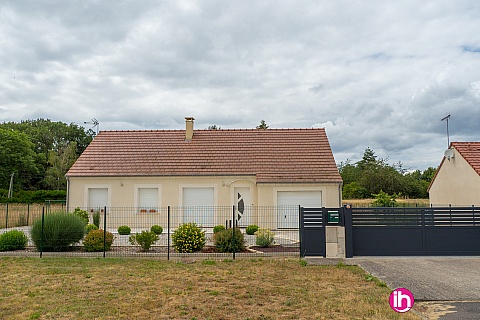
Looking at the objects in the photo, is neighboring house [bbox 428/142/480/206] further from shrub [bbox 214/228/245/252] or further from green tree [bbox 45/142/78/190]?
green tree [bbox 45/142/78/190]

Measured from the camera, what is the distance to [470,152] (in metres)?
20.0

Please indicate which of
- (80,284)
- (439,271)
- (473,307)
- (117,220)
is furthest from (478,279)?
(117,220)

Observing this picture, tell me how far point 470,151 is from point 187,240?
14333mm

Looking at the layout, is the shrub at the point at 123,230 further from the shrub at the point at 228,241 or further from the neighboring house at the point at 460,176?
the neighboring house at the point at 460,176

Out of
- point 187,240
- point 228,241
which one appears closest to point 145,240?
point 187,240

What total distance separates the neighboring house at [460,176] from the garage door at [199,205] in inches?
467

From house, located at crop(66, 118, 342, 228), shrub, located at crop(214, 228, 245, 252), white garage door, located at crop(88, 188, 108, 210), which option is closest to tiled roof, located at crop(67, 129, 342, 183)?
house, located at crop(66, 118, 342, 228)

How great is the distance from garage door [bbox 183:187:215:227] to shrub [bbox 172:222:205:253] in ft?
23.1

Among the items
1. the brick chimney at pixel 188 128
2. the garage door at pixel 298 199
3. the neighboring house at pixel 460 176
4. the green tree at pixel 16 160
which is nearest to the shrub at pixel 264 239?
the garage door at pixel 298 199

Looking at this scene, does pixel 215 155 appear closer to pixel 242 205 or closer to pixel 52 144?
pixel 242 205

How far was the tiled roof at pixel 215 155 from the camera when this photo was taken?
70.5 feet

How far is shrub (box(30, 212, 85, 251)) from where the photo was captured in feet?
45.1

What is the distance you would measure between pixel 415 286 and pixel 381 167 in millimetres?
45967

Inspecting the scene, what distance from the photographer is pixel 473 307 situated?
24.5ft
